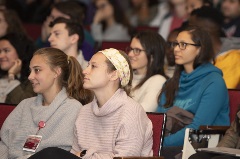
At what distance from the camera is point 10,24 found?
8.38 meters

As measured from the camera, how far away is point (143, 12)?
33.4ft

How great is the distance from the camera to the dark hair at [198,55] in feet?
20.7

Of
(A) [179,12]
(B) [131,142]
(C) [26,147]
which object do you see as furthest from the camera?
(A) [179,12]

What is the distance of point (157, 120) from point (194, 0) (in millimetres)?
2841

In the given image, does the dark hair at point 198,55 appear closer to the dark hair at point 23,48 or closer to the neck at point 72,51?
the neck at point 72,51

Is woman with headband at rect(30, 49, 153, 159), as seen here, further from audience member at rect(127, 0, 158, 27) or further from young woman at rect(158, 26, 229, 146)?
audience member at rect(127, 0, 158, 27)

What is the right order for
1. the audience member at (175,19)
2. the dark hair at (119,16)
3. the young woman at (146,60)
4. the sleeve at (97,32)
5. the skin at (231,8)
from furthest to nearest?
the sleeve at (97,32), the dark hair at (119,16), the audience member at (175,19), the skin at (231,8), the young woman at (146,60)

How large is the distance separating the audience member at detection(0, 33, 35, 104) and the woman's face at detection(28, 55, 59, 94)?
997 mm

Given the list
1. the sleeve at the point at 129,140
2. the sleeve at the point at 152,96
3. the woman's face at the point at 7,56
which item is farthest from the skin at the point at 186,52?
the woman's face at the point at 7,56

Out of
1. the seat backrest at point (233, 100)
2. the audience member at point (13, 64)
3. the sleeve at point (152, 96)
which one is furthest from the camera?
the audience member at point (13, 64)

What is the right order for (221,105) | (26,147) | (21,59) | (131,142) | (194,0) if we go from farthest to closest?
(194,0) → (21,59) → (221,105) → (26,147) → (131,142)

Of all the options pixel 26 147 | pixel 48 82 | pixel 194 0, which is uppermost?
pixel 194 0

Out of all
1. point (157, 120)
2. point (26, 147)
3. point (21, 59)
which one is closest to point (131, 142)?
point (157, 120)

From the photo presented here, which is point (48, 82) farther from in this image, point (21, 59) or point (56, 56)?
point (21, 59)
